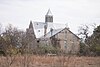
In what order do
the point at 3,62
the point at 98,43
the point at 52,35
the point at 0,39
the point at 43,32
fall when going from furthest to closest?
the point at 43,32
the point at 52,35
the point at 98,43
the point at 0,39
the point at 3,62

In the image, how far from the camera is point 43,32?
6406 cm

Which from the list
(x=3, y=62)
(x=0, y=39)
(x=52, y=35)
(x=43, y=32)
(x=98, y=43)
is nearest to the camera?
(x=3, y=62)

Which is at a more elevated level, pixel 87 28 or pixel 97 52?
pixel 87 28

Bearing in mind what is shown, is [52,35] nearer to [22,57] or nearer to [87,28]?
[87,28]

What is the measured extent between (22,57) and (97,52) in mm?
21457

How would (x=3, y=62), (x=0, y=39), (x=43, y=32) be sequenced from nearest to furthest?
(x=3, y=62)
(x=0, y=39)
(x=43, y=32)

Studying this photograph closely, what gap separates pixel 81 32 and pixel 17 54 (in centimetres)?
4409

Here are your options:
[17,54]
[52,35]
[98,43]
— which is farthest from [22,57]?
[52,35]

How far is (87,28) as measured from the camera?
2275 inches

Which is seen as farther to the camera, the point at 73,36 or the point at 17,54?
the point at 73,36

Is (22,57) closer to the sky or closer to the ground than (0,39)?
closer to the ground

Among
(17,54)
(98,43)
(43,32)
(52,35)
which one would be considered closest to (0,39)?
(17,54)

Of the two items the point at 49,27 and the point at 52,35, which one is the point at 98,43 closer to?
the point at 52,35

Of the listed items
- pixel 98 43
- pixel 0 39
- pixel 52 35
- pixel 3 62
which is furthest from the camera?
pixel 52 35
